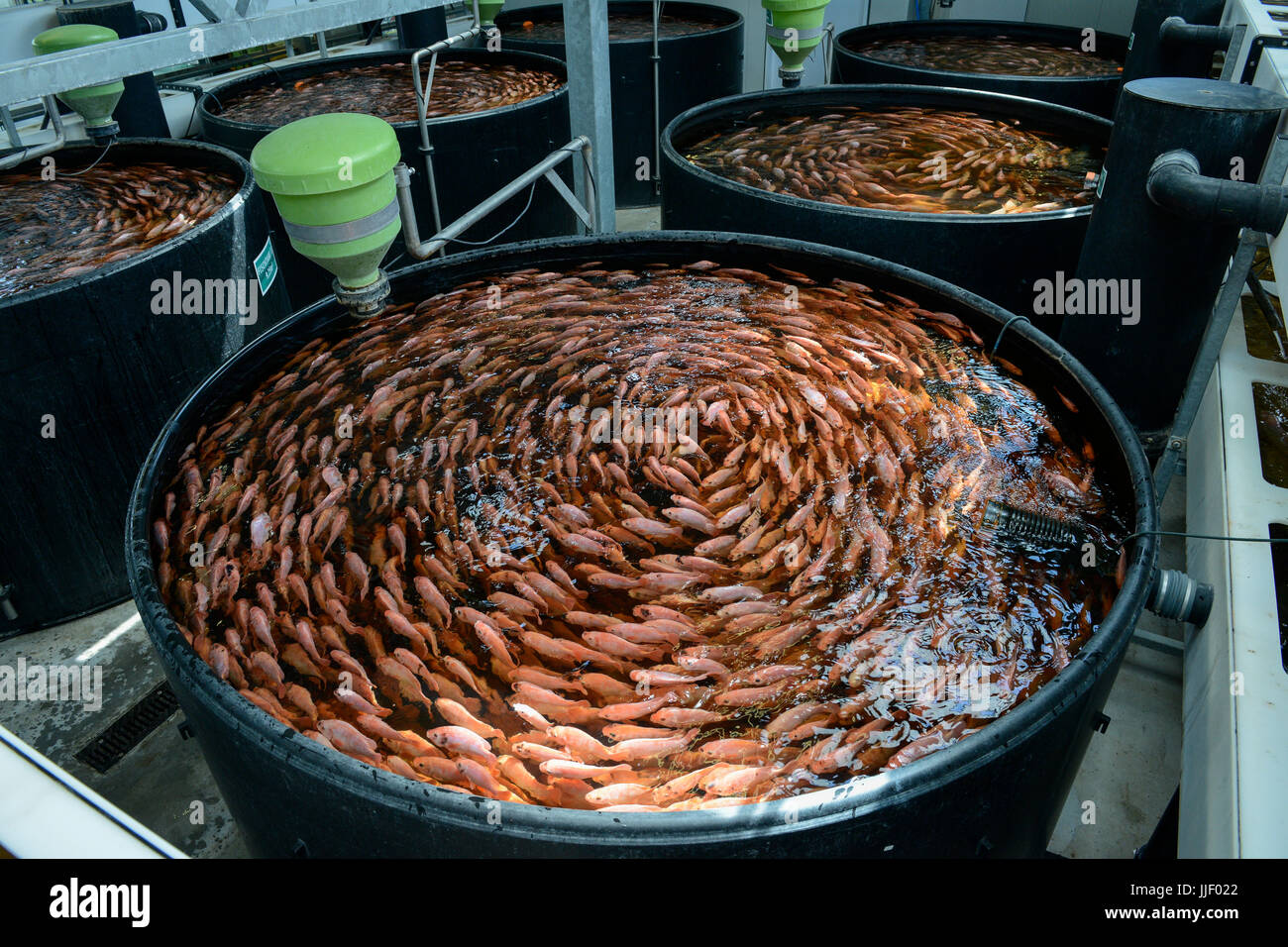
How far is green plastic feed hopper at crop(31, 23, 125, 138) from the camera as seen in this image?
4.01 metres

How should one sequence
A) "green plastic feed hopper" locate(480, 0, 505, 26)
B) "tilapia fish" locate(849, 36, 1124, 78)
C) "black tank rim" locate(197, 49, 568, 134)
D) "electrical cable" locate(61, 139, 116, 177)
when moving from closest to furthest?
"electrical cable" locate(61, 139, 116, 177), "black tank rim" locate(197, 49, 568, 134), "green plastic feed hopper" locate(480, 0, 505, 26), "tilapia fish" locate(849, 36, 1124, 78)

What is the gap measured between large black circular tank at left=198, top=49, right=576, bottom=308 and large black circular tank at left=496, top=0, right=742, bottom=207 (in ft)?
4.99

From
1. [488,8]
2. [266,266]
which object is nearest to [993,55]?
[488,8]

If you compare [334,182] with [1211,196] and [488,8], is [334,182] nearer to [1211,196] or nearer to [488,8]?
[1211,196]

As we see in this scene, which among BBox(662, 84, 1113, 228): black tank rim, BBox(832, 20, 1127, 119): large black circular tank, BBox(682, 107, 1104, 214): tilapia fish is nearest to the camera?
BBox(662, 84, 1113, 228): black tank rim

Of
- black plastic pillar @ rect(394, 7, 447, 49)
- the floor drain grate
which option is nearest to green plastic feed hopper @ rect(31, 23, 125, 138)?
the floor drain grate

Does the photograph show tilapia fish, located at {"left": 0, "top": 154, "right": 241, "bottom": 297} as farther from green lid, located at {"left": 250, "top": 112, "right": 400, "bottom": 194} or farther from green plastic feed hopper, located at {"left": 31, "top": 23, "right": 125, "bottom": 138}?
green lid, located at {"left": 250, "top": 112, "right": 400, "bottom": 194}

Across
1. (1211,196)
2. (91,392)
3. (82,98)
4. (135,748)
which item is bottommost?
(135,748)

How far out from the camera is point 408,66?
7777 millimetres

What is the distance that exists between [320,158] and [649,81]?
645 cm

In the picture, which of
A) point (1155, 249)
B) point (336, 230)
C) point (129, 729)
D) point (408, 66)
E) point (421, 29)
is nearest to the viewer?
point (336, 230)
